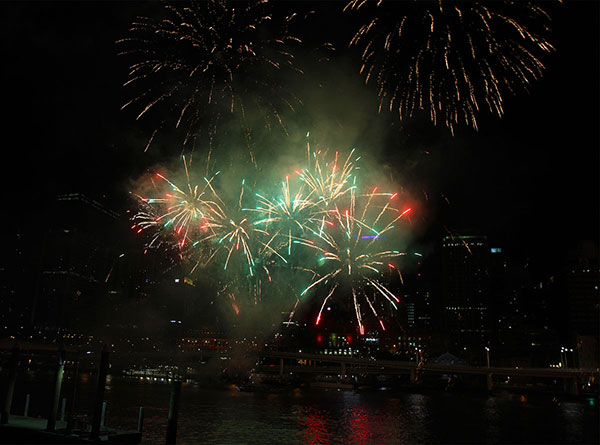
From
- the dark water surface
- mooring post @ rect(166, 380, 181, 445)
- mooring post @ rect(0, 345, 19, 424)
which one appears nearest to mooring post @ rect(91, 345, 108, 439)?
mooring post @ rect(166, 380, 181, 445)

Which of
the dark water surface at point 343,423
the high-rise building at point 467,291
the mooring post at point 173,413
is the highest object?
the high-rise building at point 467,291

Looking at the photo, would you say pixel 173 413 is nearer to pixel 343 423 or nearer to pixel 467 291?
pixel 343 423

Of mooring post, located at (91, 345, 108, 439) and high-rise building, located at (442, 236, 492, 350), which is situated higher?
high-rise building, located at (442, 236, 492, 350)

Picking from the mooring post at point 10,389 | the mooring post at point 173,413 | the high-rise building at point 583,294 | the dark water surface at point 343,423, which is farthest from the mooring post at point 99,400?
the high-rise building at point 583,294

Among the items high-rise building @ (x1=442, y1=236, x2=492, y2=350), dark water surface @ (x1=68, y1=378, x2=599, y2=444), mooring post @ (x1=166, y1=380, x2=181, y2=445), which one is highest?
high-rise building @ (x1=442, y1=236, x2=492, y2=350)

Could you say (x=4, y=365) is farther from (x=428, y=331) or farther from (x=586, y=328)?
(x=586, y=328)

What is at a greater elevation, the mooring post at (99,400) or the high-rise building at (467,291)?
the high-rise building at (467,291)

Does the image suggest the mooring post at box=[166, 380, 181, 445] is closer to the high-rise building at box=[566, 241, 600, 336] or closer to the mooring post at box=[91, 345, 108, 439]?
the mooring post at box=[91, 345, 108, 439]

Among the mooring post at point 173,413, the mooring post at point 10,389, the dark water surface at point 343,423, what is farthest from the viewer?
the dark water surface at point 343,423

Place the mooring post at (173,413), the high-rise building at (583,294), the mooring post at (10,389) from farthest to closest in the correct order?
the high-rise building at (583,294)
the mooring post at (10,389)
the mooring post at (173,413)

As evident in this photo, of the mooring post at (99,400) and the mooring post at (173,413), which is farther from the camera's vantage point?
the mooring post at (173,413)

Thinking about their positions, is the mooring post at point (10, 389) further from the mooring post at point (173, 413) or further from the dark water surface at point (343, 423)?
the dark water surface at point (343, 423)

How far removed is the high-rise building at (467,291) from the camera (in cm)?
14712

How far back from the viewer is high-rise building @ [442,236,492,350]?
483ft
